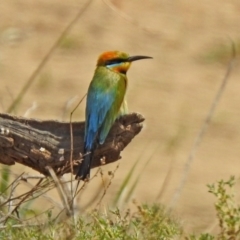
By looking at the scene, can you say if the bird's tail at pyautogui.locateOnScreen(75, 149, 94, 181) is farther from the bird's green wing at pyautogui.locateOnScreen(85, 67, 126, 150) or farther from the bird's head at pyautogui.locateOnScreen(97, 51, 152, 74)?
the bird's head at pyautogui.locateOnScreen(97, 51, 152, 74)

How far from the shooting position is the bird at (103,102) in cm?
338

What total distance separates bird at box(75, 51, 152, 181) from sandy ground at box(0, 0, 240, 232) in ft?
3.65

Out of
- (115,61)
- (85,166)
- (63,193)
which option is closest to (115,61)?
(115,61)

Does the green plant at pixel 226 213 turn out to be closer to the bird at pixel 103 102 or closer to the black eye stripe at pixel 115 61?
the bird at pixel 103 102

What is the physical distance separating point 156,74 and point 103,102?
2.66 m

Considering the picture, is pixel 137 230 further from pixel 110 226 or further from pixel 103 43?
pixel 103 43

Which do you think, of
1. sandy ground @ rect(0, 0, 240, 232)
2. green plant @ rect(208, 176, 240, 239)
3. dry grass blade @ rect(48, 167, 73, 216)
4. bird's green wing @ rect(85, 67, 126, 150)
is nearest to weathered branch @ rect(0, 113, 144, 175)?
dry grass blade @ rect(48, 167, 73, 216)

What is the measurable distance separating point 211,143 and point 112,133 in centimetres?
232

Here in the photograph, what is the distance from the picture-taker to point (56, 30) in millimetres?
6715

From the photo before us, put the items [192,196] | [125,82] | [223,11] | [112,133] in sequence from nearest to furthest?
1. [112,133]
2. [125,82]
3. [192,196]
4. [223,11]

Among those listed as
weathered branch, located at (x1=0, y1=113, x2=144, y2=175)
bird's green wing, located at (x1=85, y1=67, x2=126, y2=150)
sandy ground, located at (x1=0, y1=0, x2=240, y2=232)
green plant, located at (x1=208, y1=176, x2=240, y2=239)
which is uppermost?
green plant, located at (x1=208, y1=176, x2=240, y2=239)

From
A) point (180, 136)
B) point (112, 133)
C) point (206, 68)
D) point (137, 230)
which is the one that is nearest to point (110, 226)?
point (137, 230)

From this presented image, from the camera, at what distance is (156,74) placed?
641 centimetres

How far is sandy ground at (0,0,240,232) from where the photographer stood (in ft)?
17.6
